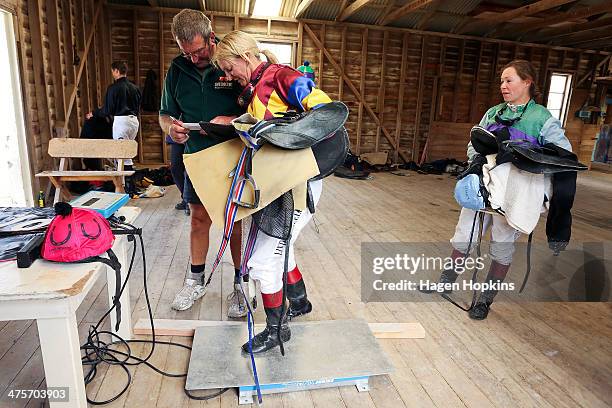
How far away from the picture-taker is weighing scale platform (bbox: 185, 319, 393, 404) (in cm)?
164

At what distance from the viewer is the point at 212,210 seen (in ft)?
5.11

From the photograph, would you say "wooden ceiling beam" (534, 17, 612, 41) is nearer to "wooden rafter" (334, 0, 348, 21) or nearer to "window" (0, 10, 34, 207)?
"wooden rafter" (334, 0, 348, 21)

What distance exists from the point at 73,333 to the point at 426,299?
206 centimetres

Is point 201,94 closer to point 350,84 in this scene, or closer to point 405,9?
point 405,9

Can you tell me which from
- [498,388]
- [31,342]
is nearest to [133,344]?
[31,342]

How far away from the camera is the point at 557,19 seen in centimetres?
752

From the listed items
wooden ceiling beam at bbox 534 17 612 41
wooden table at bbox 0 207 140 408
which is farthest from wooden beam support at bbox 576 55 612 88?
wooden table at bbox 0 207 140 408

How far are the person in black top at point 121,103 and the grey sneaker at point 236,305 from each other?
360 centimetres

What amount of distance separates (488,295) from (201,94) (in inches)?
81.2

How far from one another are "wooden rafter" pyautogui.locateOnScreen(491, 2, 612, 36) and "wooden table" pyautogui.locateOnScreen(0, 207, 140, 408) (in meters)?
7.67

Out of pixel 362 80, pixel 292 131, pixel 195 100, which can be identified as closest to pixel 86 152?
pixel 195 100

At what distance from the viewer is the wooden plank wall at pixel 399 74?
8242mm

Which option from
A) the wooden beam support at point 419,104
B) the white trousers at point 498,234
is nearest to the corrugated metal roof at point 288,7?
the wooden beam support at point 419,104

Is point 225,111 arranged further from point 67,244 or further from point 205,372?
point 205,372
